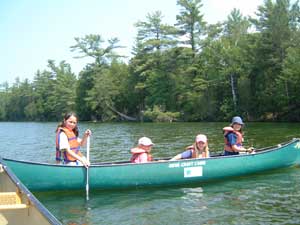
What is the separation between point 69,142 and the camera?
28.7 ft

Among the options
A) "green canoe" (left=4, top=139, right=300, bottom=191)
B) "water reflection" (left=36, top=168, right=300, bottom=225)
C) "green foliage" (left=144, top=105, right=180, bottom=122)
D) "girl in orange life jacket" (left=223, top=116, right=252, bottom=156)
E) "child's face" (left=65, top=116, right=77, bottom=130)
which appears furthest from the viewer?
"green foliage" (left=144, top=105, right=180, bottom=122)

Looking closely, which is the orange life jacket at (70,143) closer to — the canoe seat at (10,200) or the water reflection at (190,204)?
the water reflection at (190,204)

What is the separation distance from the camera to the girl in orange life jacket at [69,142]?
337 inches

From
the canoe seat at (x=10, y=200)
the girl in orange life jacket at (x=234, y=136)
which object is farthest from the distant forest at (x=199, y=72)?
the canoe seat at (x=10, y=200)

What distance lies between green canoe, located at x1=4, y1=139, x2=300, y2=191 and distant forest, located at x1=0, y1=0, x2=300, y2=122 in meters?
29.1

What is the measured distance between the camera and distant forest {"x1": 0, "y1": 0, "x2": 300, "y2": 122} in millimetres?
40562

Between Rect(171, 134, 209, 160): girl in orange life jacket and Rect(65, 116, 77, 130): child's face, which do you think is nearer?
Rect(65, 116, 77, 130): child's face

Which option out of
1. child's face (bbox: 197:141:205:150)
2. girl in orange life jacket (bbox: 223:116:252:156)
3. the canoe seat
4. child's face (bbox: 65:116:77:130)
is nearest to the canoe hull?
the canoe seat

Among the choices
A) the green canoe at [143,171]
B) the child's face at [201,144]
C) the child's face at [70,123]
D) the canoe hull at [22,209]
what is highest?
the child's face at [70,123]

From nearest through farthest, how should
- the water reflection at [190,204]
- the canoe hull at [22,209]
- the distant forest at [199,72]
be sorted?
the canoe hull at [22,209] → the water reflection at [190,204] → the distant forest at [199,72]

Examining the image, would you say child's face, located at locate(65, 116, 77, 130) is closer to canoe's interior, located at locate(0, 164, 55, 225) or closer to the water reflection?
the water reflection

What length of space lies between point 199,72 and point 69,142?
142ft

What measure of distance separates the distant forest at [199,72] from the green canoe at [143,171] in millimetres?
29134

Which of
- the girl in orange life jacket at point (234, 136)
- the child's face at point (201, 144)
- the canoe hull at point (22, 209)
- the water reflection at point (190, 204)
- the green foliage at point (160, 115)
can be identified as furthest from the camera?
the green foliage at point (160, 115)
